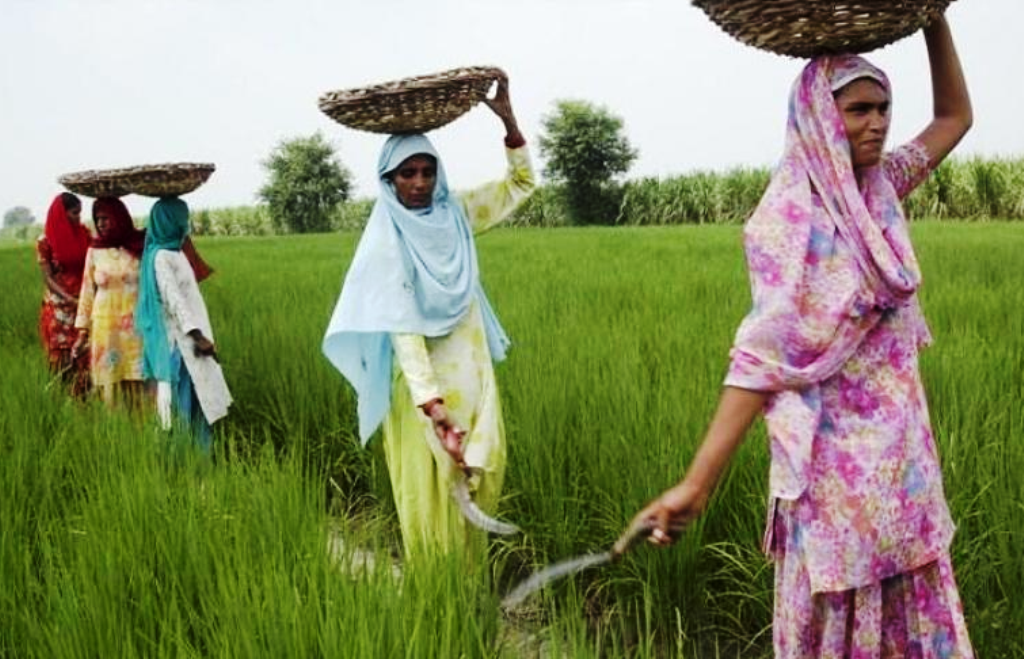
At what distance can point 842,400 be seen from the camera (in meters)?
1.56

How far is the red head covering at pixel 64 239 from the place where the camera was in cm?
516

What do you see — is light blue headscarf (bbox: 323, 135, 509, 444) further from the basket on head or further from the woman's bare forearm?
the woman's bare forearm

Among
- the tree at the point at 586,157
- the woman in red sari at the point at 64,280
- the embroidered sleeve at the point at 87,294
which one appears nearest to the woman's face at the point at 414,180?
the embroidered sleeve at the point at 87,294

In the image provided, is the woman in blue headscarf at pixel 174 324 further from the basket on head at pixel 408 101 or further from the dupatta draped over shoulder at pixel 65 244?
the basket on head at pixel 408 101

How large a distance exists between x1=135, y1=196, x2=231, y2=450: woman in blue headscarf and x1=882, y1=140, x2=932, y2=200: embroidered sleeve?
3.10 meters

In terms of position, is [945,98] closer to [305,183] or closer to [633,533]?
[633,533]

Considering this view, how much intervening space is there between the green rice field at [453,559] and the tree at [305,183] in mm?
38195

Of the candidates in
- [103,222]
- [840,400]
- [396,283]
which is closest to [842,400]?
[840,400]

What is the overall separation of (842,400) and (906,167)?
0.45 meters

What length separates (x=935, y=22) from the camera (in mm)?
1736

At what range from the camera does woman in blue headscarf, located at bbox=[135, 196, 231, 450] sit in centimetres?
416

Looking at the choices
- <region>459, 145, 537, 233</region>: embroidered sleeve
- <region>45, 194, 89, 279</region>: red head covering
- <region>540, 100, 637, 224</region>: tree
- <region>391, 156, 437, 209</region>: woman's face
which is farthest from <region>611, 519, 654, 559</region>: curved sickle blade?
<region>540, 100, 637, 224</region>: tree

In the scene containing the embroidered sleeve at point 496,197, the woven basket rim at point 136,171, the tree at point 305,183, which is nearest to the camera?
the embroidered sleeve at point 496,197

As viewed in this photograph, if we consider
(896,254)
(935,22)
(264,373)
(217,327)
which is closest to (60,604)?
(896,254)
